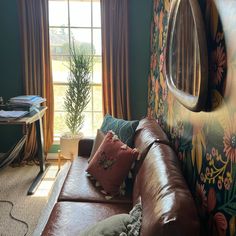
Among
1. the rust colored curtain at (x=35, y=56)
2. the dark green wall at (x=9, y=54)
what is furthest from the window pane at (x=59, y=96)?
the dark green wall at (x=9, y=54)

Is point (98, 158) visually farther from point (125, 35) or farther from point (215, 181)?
point (125, 35)

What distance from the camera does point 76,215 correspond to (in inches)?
63.2

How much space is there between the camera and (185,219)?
93cm

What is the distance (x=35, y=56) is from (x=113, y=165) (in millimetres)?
2022

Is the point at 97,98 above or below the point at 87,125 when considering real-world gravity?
above

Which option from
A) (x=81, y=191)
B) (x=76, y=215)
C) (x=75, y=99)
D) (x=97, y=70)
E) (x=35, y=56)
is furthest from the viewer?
(x=97, y=70)

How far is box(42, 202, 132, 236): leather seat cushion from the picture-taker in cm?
146

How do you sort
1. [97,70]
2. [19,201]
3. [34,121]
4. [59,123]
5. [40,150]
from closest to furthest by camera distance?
1. [19,201]
2. [34,121]
3. [40,150]
4. [97,70]
5. [59,123]

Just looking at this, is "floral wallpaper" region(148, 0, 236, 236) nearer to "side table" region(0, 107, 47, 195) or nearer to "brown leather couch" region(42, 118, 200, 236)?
"brown leather couch" region(42, 118, 200, 236)

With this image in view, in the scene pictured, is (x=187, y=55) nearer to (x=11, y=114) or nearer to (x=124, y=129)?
(x=124, y=129)

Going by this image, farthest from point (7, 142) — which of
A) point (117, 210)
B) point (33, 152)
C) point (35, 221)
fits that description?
point (117, 210)

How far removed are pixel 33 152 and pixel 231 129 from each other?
10.0ft

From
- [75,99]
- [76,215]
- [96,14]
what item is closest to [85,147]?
[75,99]

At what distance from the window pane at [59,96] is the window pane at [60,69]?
9cm
